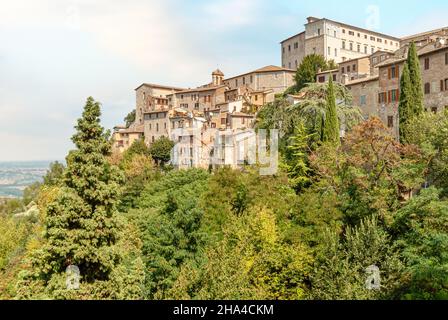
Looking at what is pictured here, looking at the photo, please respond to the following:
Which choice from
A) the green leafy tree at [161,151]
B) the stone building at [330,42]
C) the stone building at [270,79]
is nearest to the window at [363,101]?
the green leafy tree at [161,151]

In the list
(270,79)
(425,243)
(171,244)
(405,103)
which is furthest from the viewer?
(270,79)

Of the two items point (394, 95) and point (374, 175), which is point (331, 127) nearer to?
point (394, 95)

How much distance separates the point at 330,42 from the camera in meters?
84.1

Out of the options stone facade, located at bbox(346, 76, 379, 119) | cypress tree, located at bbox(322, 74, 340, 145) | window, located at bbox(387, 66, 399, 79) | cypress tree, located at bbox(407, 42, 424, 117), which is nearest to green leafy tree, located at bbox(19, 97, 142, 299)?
cypress tree, located at bbox(322, 74, 340, 145)

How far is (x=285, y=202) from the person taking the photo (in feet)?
92.0

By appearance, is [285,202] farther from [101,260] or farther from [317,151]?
[101,260]

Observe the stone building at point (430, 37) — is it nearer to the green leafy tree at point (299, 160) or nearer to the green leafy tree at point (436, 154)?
the green leafy tree at point (299, 160)

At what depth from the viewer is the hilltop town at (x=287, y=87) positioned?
40.2m

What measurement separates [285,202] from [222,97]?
5220 cm

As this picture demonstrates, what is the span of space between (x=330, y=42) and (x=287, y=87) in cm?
1452

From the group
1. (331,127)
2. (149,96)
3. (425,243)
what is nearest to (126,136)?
(149,96)

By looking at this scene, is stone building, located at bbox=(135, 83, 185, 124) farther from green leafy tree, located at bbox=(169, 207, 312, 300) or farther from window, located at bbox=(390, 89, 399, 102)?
green leafy tree, located at bbox=(169, 207, 312, 300)
